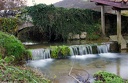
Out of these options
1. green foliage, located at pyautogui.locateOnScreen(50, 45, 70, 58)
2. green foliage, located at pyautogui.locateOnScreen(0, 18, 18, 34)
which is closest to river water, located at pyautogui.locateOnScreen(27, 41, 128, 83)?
green foliage, located at pyautogui.locateOnScreen(50, 45, 70, 58)

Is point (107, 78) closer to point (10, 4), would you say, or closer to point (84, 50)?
point (84, 50)

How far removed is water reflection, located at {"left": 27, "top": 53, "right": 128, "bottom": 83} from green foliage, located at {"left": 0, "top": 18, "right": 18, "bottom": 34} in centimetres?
391

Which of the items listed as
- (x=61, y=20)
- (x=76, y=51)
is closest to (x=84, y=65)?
(x=76, y=51)

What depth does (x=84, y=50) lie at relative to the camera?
1358 cm

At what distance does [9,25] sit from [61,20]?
131 inches

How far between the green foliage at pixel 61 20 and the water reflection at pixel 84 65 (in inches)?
138

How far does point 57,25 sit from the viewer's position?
16.2 metres

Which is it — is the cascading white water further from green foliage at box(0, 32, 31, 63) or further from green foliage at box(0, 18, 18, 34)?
green foliage at box(0, 18, 18, 34)

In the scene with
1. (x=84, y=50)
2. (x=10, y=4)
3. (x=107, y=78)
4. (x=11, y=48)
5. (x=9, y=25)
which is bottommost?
(x=107, y=78)

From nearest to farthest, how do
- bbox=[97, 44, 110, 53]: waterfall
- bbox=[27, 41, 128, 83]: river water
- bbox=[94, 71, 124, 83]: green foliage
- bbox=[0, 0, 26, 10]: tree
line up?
bbox=[94, 71, 124, 83]: green foliage
bbox=[27, 41, 128, 83]: river water
bbox=[97, 44, 110, 53]: waterfall
bbox=[0, 0, 26, 10]: tree

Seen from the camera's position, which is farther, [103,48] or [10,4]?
[10,4]

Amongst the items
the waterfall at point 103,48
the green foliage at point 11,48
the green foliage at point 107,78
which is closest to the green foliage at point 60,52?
the waterfall at point 103,48

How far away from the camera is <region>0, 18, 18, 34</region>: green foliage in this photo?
1516 centimetres

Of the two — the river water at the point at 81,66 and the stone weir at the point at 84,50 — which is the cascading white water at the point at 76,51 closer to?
the stone weir at the point at 84,50
